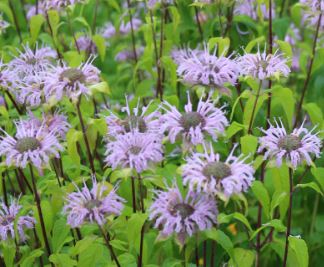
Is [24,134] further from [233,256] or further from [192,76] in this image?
[233,256]

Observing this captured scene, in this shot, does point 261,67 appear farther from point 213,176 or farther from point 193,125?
point 213,176

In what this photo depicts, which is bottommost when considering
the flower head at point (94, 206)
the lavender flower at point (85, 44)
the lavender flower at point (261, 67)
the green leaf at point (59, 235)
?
the green leaf at point (59, 235)

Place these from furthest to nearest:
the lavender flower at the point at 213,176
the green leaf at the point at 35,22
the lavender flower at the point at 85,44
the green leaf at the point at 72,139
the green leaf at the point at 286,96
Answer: the lavender flower at the point at 85,44 < the green leaf at the point at 35,22 < the green leaf at the point at 286,96 < the green leaf at the point at 72,139 < the lavender flower at the point at 213,176

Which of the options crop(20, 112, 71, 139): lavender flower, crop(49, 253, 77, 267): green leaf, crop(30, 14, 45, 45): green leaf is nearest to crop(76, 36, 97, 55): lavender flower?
crop(30, 14, 45, 45): green leaf

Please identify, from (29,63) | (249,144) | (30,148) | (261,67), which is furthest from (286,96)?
(29,63)

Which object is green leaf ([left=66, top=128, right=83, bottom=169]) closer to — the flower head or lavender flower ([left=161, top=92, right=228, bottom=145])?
the flower head

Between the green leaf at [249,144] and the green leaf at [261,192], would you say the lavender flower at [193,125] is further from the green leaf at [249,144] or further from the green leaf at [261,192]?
the green leaf at [261,192]

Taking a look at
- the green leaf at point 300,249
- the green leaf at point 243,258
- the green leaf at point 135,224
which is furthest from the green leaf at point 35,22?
the green leaf at point 300,249
